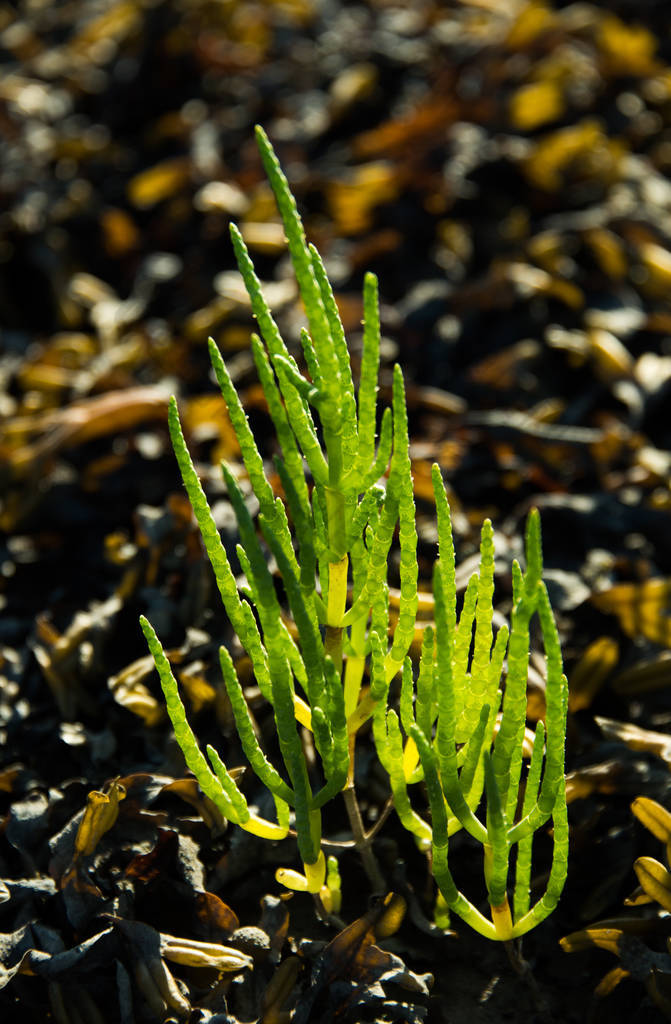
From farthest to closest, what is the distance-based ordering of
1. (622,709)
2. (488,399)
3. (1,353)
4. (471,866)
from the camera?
(1,353)
(488,399)
(622,709)
(471,866)

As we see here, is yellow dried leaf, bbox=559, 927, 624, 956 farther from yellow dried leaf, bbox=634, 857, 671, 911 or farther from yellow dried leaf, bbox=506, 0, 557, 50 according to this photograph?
yellow dried leaf, bbox=506, 0, 557, 50

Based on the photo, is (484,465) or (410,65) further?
(410,65)

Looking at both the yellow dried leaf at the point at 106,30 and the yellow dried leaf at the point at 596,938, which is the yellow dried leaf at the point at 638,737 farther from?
the yellow dried leaf at the point at 106,30

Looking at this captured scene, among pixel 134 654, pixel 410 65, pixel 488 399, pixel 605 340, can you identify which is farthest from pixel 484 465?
pixel 410 65

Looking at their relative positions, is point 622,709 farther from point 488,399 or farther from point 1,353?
point 1,353

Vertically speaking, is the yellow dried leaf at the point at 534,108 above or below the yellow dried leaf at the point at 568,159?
above

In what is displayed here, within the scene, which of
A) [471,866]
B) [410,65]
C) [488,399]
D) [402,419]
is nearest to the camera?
[402,419]

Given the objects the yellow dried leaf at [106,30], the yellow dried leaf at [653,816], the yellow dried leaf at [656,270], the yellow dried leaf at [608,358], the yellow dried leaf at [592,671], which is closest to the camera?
the yellow dried leaf at [653,816]

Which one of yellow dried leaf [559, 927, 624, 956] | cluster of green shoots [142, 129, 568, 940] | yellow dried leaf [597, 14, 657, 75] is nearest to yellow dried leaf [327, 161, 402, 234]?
yellow dried leaf [597, 14, 657, 75]

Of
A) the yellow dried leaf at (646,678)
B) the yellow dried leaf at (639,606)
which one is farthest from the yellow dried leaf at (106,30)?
the yellow dried leaf at (646,678)
